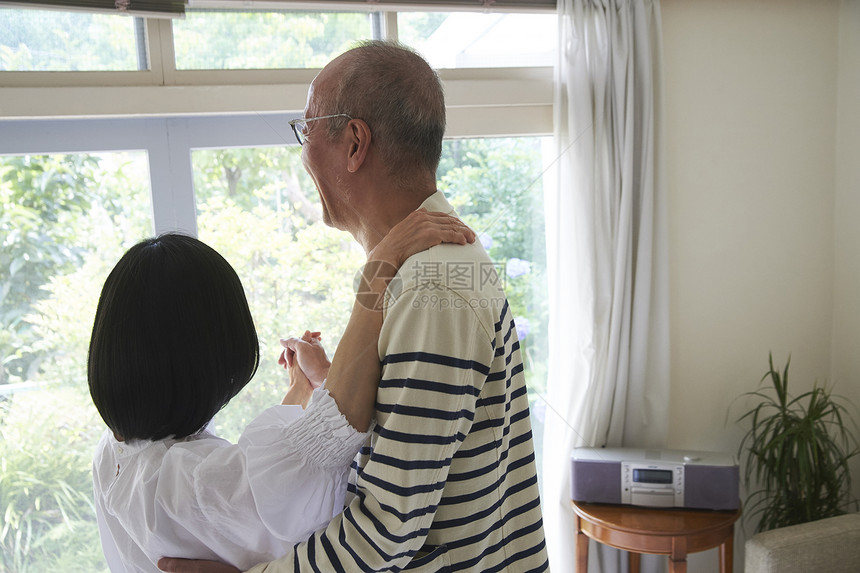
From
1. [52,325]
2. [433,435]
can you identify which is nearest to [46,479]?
[52,325]

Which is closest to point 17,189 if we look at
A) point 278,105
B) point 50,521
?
point 278,105

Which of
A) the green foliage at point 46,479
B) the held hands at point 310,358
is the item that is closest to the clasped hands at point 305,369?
the held hands at point 310,358

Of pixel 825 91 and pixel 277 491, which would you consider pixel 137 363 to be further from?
pixel 825 91

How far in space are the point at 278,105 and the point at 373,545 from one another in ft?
5.69

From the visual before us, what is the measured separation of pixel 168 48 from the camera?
2.19 m

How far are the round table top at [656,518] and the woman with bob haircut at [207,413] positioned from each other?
5.02 feet

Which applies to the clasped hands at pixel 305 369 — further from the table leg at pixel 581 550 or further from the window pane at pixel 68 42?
the table leg at pixel 581 550

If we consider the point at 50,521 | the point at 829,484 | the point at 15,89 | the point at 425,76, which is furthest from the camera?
the point at 829,484

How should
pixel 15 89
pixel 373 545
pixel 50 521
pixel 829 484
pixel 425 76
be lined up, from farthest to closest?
1. pixel 829 484
2. pixel 50 521
3. pixel 15 89
4. pixel 425 76
5. pixel 373 545

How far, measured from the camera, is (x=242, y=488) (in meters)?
0.94

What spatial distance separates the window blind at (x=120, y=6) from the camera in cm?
200

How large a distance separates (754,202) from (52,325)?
104 inches

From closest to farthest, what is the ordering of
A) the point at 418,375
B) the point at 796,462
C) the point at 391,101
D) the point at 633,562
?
the point at 418,375 → the point at 391,101 → the point at 796,462 → the point at 633,562

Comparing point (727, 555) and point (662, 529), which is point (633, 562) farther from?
point (662, 529)
